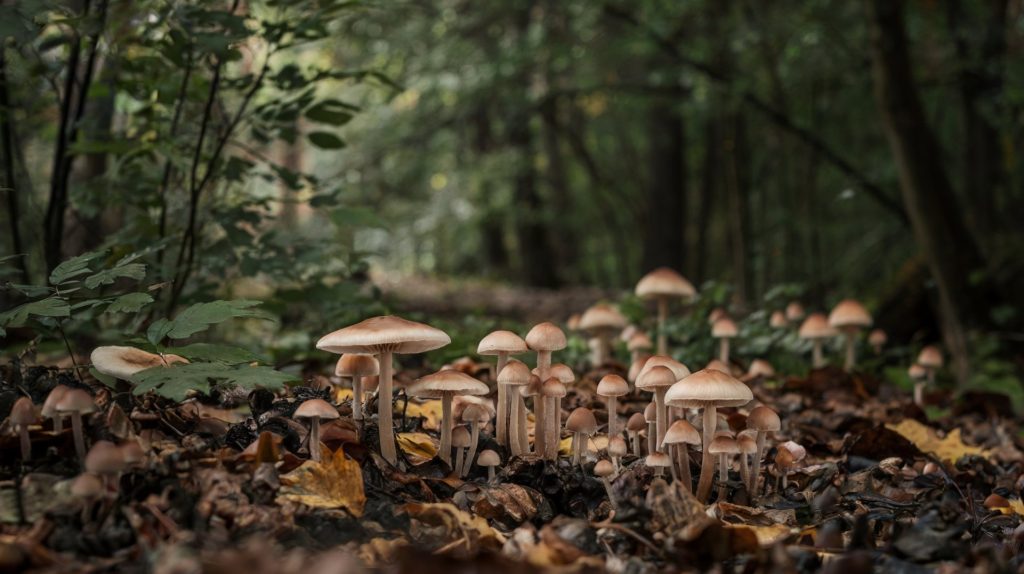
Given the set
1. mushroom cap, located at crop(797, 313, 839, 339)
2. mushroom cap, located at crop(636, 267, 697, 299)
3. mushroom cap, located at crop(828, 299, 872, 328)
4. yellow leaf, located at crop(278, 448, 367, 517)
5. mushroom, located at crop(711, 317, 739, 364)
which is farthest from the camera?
mushroom cap, located at crop(828, 299, 872, 328)

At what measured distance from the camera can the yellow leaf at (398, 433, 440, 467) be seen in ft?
9.68

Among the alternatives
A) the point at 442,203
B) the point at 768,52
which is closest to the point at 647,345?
the point at 768,52

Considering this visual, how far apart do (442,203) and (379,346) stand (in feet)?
37.9

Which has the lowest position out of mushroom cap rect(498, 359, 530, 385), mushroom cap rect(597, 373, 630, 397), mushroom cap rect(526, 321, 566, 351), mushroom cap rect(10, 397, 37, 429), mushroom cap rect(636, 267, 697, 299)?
mushroom cap rect(597, 373, 630, 397)

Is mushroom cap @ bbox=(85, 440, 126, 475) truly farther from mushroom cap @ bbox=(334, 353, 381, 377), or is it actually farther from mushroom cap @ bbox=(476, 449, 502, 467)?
mushroom cap @ bbox=(476, 449, 502, 467)

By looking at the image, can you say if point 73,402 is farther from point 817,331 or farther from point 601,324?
point 817,331

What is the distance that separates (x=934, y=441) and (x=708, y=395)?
226cm

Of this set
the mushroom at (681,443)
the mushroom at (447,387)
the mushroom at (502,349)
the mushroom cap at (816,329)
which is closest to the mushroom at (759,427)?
the mushroom at (681,443)

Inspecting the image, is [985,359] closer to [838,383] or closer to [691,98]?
[838,383]

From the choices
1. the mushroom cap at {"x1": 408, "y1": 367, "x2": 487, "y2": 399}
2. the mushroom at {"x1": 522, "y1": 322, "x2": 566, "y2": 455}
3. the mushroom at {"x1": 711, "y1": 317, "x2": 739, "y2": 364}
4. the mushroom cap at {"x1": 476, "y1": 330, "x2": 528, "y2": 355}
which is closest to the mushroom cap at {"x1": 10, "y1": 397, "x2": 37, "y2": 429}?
the mushroom cap at {"x1": 408, "y1": 367, "x2": 487, "y2": 399}

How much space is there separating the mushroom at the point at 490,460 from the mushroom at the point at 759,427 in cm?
94

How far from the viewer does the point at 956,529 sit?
2.38 m

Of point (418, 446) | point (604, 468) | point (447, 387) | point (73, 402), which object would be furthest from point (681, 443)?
point (73, 402)

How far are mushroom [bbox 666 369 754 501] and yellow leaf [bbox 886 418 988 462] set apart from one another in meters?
1.68
